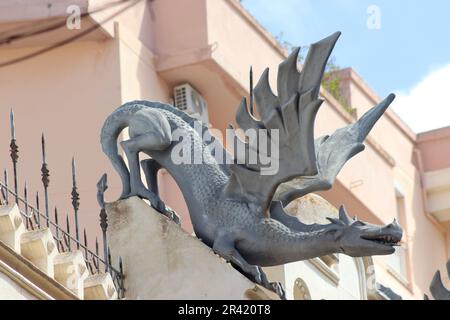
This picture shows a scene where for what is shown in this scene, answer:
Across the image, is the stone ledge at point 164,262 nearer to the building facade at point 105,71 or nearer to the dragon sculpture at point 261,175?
the dragon sculpture at point 261,175

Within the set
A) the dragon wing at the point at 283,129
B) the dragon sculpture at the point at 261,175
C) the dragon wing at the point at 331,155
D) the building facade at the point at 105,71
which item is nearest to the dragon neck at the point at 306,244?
the dragon sculpture at the point at 261,175

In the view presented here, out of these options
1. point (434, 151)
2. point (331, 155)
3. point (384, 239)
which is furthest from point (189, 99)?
point (384, 239)

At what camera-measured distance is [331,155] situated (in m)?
22.1

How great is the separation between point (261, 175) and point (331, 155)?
1.06 metres

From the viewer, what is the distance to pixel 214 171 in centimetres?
2183

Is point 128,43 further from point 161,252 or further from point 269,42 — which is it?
point 161,252

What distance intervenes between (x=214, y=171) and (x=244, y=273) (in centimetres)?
126

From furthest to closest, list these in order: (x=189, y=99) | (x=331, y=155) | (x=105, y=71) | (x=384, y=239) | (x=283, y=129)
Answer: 1. (x=189, y=99)
2. (x=105, y=71)
3. (x=331, y=155)
4. (x=283, y=129)
5. (x=384, y=239)

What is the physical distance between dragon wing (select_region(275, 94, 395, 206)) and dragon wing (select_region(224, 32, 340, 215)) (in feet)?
1.72

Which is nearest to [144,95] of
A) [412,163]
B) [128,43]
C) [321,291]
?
[128,43]

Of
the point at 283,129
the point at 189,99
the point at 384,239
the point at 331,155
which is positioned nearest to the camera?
the point at 384,239

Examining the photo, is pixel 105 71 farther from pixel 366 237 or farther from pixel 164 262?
pixel 366 237

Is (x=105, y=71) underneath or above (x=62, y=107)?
above

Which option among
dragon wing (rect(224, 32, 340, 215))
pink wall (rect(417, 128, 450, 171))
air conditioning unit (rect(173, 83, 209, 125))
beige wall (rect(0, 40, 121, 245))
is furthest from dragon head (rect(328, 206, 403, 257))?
pink wall (rect(417, 128, 450, 171))
